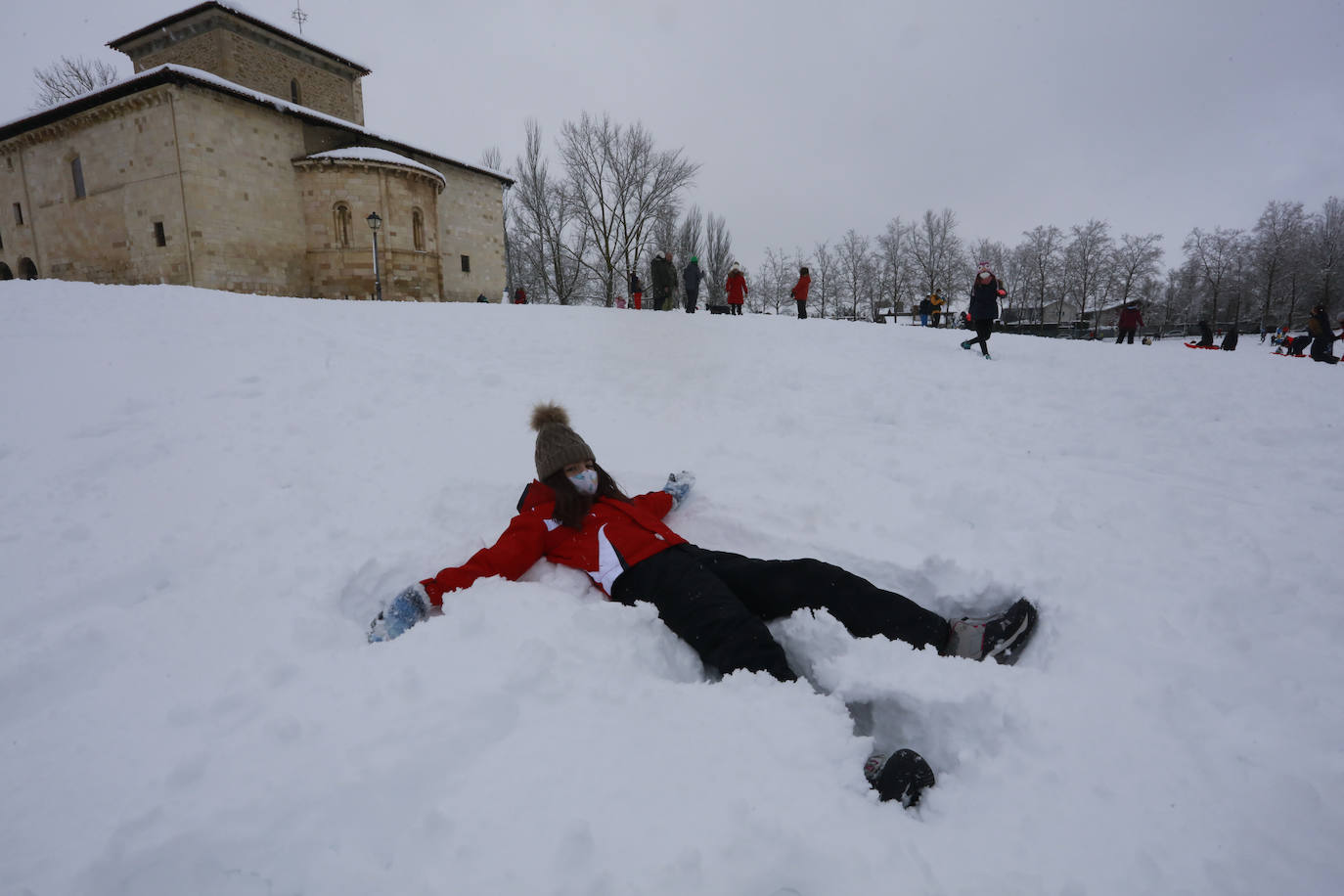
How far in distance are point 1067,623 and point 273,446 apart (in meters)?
5.25

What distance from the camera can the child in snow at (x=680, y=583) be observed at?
2.62 m

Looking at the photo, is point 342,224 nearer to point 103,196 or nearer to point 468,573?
point 103,196

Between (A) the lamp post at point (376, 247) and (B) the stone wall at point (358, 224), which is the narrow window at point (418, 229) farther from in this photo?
(A) the lamp post at point (376, 247)

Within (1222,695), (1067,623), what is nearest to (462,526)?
(1067,623)

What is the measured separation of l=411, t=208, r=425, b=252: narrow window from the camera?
22391mm

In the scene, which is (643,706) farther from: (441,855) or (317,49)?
(317,49)

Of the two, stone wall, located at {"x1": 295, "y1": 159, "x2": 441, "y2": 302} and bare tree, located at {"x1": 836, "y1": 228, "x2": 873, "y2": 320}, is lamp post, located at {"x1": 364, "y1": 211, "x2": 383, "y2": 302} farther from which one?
bare tree, located at {"x1": 836, "y1": 228, "x2": 873, "y2": 320}

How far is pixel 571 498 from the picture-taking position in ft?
10.7

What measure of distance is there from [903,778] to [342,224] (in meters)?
25.1

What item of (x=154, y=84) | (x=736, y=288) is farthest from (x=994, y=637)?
(x=154, y=84)

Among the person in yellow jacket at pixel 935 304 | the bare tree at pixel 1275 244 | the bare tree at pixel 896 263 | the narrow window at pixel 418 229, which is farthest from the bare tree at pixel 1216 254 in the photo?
the narrow window at pixel 418 229

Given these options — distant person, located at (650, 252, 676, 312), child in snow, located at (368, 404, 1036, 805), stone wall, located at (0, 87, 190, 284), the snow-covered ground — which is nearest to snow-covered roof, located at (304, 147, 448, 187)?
stone wall, located at (0, 87, 190, 284)

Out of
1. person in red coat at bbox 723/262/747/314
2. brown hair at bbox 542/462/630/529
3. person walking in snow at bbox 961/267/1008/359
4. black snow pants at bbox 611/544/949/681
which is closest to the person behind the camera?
black snow pants at bbox 611/544/949/681

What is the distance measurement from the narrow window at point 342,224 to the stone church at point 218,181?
0.04m
